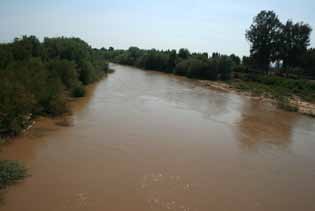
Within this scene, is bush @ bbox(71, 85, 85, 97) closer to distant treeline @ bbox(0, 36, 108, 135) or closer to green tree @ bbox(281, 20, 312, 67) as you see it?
distant treeline @ bbox(0, 36, 108, 135)

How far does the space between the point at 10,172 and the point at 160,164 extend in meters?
4.93

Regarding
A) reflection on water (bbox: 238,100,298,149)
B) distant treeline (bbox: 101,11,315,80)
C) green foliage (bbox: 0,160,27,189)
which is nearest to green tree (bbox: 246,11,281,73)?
distant treeline (bbox: 101,11,315,80)

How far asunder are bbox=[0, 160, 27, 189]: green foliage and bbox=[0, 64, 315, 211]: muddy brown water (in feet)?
0.84

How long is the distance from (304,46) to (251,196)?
4624cm

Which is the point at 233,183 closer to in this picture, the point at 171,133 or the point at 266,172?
the point at 266,172

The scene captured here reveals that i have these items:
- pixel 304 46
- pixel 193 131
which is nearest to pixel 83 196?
pixel 193 131

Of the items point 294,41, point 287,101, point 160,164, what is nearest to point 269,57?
point 294,41

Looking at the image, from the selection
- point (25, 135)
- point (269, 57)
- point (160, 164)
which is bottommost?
point (160, 164)

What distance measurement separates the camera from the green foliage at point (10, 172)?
6793 mm

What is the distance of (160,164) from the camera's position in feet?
29.7

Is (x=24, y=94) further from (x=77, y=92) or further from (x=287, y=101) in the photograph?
(x=287, y=101)

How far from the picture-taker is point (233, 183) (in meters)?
8.14

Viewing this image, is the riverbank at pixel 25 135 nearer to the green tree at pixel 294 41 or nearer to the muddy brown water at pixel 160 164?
the muddy brown water at pixel 160 164

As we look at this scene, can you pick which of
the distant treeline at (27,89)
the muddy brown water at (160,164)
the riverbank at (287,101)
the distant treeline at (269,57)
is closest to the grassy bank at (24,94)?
the distant treeline at (27,89)
